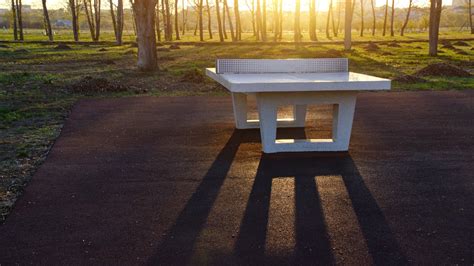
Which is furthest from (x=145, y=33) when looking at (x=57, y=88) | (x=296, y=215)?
(x=296, y=215)

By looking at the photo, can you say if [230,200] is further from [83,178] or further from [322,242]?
[83,178]

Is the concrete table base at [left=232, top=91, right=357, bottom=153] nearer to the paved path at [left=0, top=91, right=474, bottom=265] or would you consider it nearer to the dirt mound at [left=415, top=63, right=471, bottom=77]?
the paved path at [left=0, top=91, right=474, bottom=265]

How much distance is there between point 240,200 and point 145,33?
530 inches

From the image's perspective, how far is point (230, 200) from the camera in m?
4.95

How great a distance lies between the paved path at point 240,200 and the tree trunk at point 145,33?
9543 mm

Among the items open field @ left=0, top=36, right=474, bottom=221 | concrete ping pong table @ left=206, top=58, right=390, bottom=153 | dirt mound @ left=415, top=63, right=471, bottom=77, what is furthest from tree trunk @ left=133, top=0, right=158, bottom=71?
concrete ping pong table @ left=206, top=58, right=390, bottom=153

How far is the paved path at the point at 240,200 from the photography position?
388 cm

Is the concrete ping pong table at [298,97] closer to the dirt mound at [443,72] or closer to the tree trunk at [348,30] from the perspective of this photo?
the dirt mound at [443,72]

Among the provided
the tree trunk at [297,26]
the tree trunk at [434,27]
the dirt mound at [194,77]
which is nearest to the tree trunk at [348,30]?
the tree trunk at [434,27]

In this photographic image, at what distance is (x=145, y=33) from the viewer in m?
17.5

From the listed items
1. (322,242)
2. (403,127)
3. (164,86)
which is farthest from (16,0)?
(322,242)

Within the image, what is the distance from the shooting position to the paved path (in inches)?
153

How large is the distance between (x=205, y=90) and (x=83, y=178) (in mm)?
7645

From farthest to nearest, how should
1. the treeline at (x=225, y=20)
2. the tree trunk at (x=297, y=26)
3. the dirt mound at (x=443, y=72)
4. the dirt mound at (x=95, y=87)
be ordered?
the treeline at (x=225, y=20), the tree trunk at (x=297, y=26), the dirt mound at (x=443, y=72), the dirt mound at (x=95, y=87)
